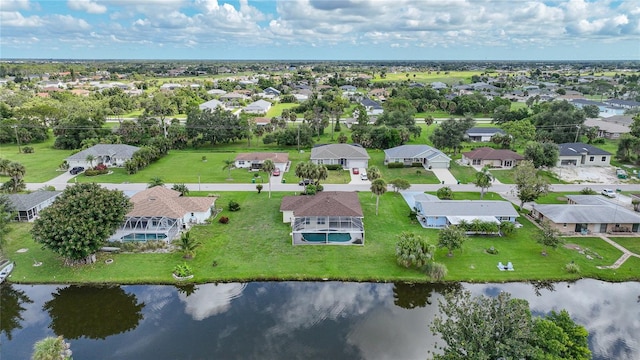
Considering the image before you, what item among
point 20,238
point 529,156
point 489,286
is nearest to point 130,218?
point 20,238

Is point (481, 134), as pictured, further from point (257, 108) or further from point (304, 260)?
point (257, 108)

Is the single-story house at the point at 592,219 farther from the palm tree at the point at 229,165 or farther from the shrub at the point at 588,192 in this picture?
the palm tree at the point at 229,165

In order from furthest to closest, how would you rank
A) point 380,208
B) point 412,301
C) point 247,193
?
point 247,193 → point 380,208 → point 412,301

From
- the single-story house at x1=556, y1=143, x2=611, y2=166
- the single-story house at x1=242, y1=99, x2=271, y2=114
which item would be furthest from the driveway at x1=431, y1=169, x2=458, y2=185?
the single-story house at x1=242, y1=99, x2=271, y2=114

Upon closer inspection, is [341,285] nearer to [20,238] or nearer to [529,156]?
[20,238]

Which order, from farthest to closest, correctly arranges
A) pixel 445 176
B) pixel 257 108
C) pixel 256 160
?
pixel 257 108 → pixel 256 160 → pixel 445 176

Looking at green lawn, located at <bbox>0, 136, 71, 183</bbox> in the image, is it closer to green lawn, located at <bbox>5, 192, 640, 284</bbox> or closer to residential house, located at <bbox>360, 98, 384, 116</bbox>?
green lawn, located at <bbox>5, 192, 640, 284</bbox>

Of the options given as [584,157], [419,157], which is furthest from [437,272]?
[584,157]
